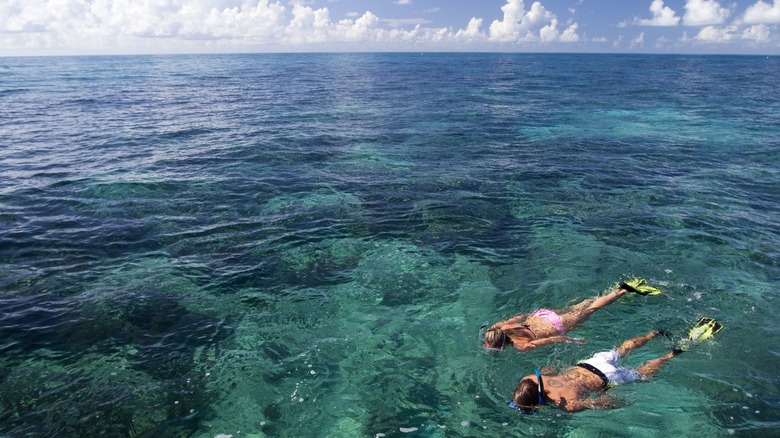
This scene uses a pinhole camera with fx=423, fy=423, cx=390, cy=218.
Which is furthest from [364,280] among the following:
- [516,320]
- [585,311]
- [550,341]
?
[585,311]

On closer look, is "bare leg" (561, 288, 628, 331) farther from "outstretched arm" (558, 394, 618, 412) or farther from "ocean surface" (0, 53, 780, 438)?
"outstretched arm" (558, 394, 618, 412)

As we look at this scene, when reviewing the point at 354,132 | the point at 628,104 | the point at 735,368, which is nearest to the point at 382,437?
the point at 735,368

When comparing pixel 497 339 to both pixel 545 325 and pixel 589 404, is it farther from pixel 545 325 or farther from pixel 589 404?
pixel 589 404

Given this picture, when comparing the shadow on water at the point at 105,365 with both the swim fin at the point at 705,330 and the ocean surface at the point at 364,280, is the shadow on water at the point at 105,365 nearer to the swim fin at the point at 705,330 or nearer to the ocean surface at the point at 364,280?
the ocean surface at the point at 364,280

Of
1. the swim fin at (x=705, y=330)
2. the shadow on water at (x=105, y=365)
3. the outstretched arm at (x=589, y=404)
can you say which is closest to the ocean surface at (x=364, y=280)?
the shadow on water at (x=105, y=365)

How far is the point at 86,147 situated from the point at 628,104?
52.4 meters

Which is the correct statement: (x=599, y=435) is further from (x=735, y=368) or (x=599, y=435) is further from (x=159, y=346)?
(x=159, y=346)

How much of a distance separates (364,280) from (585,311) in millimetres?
6402

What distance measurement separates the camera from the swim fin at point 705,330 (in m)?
10.1

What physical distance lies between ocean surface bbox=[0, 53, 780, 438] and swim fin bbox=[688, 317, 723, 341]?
0.29 metres

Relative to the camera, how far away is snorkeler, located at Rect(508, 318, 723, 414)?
26.8 feet

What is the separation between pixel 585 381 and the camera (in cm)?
877

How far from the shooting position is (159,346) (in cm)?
1050

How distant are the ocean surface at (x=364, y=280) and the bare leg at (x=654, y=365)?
0.20 metres
